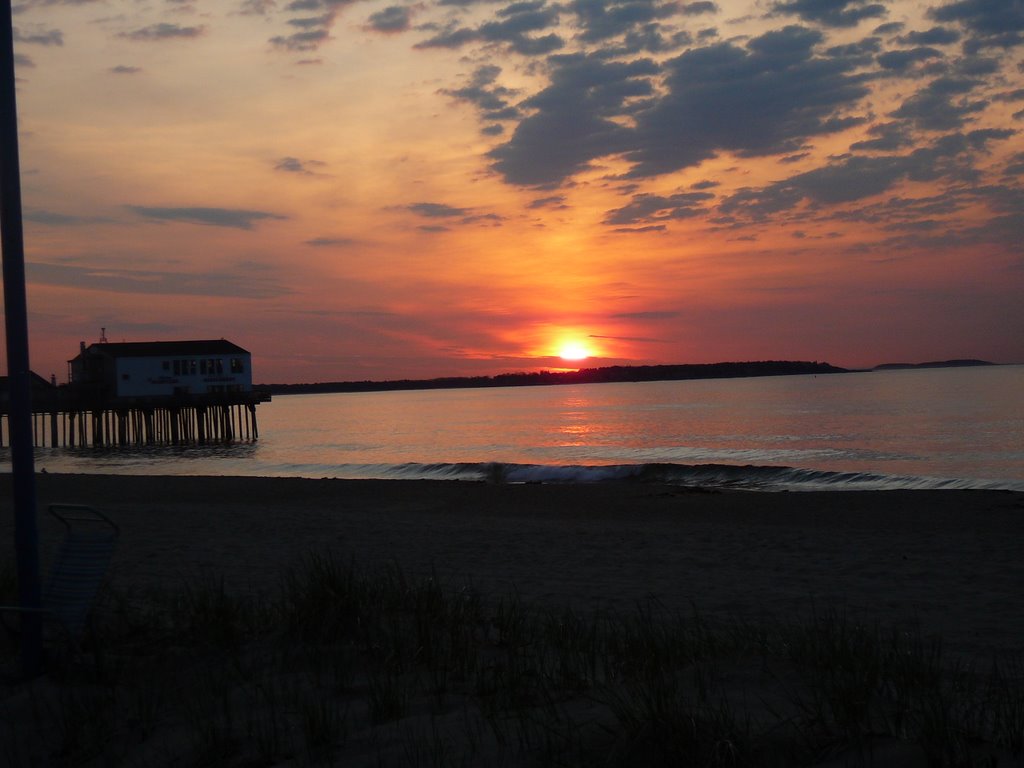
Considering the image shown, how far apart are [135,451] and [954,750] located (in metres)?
59.7

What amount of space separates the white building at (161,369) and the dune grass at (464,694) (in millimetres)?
59535

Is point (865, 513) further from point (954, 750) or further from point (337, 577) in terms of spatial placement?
point (954, 750)

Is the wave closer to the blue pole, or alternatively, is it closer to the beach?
the beach

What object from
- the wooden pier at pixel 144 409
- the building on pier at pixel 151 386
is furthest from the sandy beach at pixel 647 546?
the building on pier at pixel 151 386

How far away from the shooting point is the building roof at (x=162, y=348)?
2450 inches

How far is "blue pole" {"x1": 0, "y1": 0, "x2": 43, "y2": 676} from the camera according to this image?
17.7 feet

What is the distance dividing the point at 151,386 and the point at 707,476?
44.1 meters

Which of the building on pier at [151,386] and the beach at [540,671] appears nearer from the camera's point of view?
the beach at [540,671]

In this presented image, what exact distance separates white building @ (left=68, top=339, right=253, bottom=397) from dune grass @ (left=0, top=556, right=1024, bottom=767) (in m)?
59.5

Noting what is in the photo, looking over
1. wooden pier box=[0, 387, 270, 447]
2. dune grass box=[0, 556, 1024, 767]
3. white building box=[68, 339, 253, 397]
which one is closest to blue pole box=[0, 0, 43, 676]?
dune grass box=[0, 556, 1024, 767]

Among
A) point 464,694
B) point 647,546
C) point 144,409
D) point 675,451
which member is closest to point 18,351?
point 464,694

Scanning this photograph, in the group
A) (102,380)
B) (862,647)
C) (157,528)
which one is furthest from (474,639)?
(102,380)

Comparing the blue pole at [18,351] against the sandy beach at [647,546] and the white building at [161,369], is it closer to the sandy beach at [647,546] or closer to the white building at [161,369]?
the sandy beach at [647,546]

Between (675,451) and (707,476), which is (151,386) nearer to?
(675,451)
